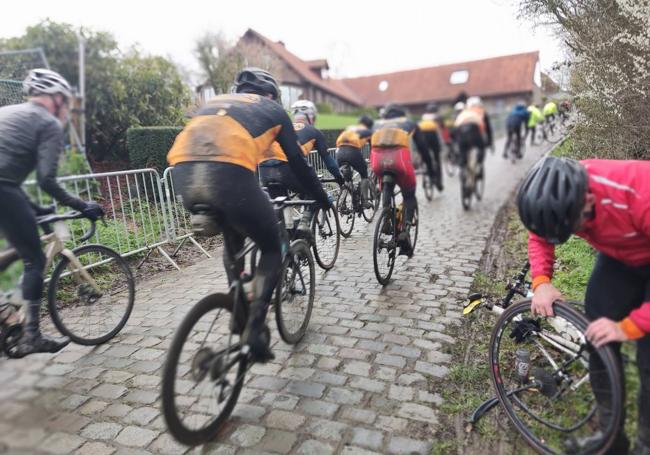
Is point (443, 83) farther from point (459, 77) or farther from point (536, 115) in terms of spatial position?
point (536, 115)

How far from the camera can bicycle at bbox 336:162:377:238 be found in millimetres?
7367

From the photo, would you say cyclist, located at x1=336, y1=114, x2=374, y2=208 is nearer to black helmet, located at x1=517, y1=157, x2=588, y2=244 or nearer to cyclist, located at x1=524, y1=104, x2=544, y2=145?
cyclist, located at x1=524, y1=104, x2=544, y2=145

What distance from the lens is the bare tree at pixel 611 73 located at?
3982 mm

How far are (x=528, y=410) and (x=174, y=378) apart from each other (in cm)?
203

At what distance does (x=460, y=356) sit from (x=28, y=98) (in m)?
3.89

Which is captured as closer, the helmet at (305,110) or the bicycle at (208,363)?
the bicycle at (208,363)

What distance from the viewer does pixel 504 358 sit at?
335cm

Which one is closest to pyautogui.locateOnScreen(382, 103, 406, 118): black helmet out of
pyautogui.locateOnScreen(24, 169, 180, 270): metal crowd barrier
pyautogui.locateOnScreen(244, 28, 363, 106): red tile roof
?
pyautogui.locateOnScreen(24, 169, 180, 270): metal crowd barrier

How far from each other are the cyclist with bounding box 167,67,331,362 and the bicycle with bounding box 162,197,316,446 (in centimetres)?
7

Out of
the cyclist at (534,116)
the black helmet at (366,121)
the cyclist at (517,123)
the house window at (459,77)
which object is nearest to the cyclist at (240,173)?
the cyclist at (534,116)

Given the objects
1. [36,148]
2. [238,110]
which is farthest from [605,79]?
[36,148]

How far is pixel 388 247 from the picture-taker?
534 cm

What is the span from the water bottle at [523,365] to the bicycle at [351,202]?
4.46m

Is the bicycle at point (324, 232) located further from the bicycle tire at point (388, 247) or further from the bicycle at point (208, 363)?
the bicycle at point (208, 363)
